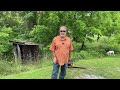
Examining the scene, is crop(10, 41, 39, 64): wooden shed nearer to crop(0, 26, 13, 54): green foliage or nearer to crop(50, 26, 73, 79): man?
crop(0, 26, 13, 54): green foliage

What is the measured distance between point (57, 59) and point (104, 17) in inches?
298

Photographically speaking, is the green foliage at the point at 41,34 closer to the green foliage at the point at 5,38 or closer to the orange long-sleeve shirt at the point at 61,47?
the green foliage at the point at 5,38

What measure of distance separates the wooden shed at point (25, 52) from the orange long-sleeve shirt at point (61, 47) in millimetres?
4773

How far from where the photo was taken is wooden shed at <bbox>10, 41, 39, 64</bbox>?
10086 mm

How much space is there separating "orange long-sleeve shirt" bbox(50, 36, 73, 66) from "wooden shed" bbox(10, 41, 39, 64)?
15.7 ft

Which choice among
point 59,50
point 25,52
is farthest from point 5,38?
point 59,50

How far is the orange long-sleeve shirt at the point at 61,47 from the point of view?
520 centimetres

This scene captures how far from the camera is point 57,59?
5.23m

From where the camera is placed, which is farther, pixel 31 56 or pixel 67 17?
pixel 67 17

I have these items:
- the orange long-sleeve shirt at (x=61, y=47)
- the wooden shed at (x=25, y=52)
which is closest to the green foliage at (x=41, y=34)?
the wooden shed at (x=25, y=52)

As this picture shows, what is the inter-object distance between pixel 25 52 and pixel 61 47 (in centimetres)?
528

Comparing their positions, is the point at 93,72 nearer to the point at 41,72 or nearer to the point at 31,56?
the point at 41,72

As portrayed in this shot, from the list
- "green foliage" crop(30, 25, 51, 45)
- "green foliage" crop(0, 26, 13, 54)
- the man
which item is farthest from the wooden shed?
the man

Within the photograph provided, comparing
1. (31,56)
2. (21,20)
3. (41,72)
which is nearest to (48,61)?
(31,56)
